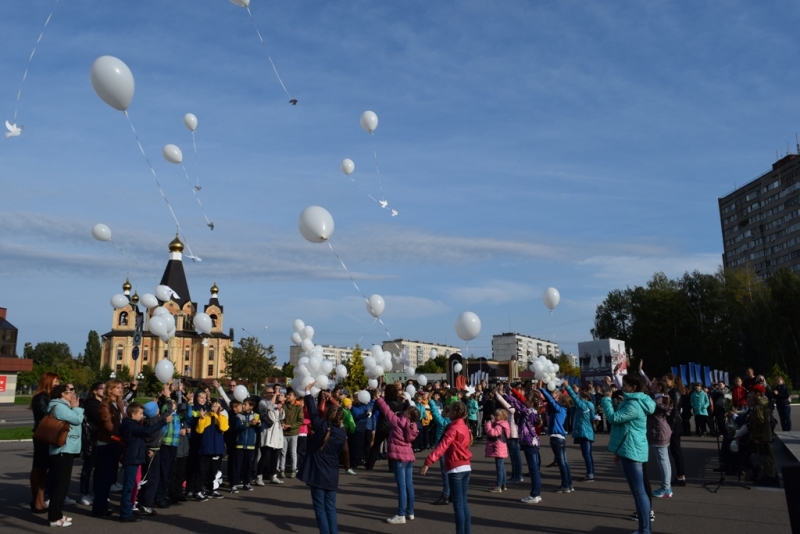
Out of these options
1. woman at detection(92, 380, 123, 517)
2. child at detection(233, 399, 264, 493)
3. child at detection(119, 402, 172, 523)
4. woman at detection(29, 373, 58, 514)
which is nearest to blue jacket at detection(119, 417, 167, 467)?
child at detection(119, 402, 172, 523)

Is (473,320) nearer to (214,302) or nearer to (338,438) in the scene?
(338,438)

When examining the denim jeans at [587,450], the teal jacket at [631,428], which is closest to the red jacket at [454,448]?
the teal jacket at [631,428]

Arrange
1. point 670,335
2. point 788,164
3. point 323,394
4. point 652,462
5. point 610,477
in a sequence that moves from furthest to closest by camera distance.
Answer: point 788,164, point 670,335, point 652,462, point 610,477, point 323,394

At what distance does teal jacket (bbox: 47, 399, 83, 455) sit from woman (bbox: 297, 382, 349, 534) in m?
3.31

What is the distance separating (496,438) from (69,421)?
6.14 meters

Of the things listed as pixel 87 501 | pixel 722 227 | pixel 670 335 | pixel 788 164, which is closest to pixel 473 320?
pixel 87 501

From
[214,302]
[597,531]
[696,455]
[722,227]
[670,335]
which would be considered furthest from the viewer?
[214,302]

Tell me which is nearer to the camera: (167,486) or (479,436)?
(167,486)

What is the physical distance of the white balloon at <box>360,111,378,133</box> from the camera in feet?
53.5

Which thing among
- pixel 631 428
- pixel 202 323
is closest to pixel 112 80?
pixel 631 428

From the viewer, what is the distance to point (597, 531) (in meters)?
7.42

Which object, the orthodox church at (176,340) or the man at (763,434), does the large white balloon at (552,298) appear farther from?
the orthodox church at (176,340)

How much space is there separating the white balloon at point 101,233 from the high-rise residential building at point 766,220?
6862 centimetres

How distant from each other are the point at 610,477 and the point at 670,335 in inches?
2027
